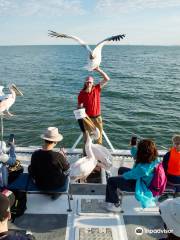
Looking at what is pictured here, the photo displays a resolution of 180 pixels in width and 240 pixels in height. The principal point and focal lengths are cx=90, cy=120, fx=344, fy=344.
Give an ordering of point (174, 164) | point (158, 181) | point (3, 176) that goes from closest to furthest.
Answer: point (158, 181)
point (3, 176)
point (174, 164)

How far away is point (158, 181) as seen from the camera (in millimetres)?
4992

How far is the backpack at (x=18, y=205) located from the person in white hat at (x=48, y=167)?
0.30 metres

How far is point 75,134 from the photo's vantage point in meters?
15.2

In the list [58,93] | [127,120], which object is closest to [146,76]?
[58,93]

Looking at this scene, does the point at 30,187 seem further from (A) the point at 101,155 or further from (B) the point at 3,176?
(A) the point at 101,155

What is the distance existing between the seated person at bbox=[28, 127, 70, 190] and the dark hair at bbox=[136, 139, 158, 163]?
123 cm

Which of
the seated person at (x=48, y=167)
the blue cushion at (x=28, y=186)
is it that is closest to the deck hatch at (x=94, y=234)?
the blue cushion at (x=28, y=186)

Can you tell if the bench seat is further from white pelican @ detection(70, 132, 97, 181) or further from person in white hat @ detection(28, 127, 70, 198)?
white pelican @ detection(70, 132, 97, 181)

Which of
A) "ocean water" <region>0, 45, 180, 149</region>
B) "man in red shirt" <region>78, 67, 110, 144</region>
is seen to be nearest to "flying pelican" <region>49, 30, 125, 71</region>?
"man in red shirt" <region>78, 67, 110, 144</region>

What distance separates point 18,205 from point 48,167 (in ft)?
2.30

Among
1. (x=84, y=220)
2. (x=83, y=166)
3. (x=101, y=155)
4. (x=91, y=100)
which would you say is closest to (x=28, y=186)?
(x=84, y=220)

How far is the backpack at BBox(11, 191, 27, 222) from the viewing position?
498 centimetres

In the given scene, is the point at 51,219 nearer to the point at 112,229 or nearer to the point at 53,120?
the point at 112,229

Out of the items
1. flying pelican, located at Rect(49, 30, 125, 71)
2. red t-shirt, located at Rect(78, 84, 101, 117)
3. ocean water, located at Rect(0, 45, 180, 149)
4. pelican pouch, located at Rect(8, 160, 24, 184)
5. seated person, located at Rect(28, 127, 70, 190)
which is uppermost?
flying pelican, located at Rect(49, 30, 125, 71)
